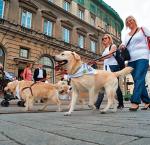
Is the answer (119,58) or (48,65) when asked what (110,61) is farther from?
(48,65)

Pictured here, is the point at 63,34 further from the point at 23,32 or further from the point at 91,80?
the point at 91,80

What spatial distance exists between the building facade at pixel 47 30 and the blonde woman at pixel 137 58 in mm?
14966

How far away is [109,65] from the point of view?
602 cm

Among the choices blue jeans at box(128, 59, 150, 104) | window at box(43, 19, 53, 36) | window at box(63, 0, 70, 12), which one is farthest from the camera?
window at box(63, 0, 70, 12)

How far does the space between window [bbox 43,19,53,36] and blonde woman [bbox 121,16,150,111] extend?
742 inches

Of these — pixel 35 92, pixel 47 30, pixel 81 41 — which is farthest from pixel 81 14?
pixel 35 92

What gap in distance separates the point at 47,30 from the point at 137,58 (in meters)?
19.7

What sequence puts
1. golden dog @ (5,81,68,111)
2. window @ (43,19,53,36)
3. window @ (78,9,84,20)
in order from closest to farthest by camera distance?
golden dog @ (5,81,68,111), window @ (43,19,53,36), window @ (78,9,84,20)

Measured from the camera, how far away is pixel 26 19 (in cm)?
2195

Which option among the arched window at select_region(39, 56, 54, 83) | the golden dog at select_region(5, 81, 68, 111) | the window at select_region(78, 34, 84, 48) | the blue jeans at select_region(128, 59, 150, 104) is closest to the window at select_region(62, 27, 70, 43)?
the window at select_region(78, 34, 84, 48)

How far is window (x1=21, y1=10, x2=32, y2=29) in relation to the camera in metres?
21.6

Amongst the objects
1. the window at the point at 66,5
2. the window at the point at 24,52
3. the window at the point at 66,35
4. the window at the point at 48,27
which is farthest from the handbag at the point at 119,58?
the window at the point at 66,5

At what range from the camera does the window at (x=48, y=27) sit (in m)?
23.9

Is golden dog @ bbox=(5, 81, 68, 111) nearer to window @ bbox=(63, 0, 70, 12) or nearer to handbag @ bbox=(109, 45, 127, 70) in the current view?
handbag @ bbox=(109, 45, 127, 70)
